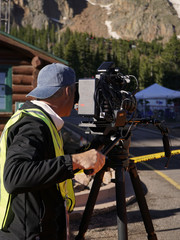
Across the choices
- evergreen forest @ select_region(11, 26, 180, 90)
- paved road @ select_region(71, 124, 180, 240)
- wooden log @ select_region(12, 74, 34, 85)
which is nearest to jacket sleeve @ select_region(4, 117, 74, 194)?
paved road @ select_region(71, 124, 180, 240)

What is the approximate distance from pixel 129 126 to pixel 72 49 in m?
86.0

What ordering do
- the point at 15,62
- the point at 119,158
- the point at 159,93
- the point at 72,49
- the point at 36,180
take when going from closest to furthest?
the point at 36,180, the point at 119,158, the point at 15,62, the point at 159,93, the point at 72,49

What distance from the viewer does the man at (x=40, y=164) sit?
1.55 meters

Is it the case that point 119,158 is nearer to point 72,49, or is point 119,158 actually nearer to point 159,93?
point 159,93

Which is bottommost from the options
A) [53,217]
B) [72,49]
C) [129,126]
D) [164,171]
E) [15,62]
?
[164,171]

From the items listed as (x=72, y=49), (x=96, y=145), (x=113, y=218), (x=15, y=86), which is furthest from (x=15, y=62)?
(x=72, y=49)

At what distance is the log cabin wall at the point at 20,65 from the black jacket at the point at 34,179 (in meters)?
7.14

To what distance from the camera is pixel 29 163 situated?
1.54 meters

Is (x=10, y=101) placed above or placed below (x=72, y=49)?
below

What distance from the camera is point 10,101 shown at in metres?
8.88

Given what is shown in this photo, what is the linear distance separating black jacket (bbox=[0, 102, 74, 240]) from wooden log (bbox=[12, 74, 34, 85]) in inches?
289

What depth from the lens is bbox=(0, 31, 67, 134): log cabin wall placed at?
868cm

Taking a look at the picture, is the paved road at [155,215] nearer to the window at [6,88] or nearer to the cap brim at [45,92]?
the cap brim at [45,92]

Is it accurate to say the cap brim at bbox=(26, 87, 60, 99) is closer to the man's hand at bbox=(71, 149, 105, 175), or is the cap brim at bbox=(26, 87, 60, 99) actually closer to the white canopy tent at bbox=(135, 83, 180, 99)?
the man's hand at bbox=(71, 149, 105, 175)
